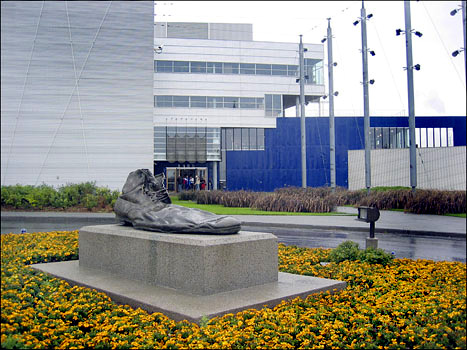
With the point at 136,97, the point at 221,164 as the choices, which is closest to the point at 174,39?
the point at 221,164

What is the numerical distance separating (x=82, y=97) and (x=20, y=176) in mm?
3799

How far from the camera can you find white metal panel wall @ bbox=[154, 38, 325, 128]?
48156 mm

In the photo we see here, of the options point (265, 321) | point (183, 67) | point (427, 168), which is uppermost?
point (183, 67)

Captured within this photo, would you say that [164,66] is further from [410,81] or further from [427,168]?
[410,81]

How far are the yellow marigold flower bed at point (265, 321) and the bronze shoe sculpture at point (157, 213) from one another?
140 centimetres

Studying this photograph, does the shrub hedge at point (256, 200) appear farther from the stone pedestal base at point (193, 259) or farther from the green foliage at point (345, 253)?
the green foliage at point (345, 253)

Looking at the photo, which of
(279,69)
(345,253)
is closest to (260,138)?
(279,69)

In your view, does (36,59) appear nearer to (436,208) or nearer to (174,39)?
(436,208)

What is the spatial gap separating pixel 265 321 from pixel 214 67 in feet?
153

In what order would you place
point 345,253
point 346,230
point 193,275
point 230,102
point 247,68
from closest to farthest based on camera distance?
point 193,275, point 345,253, point 346,230, point 230,102, point 247,68

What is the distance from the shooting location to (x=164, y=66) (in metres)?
48.2

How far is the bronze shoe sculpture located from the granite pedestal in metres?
0.16

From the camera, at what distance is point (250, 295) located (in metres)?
5.92

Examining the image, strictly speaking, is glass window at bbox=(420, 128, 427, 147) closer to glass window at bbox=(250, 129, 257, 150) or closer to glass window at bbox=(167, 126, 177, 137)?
glass window at bbox=(250, 129, 257, 150)
